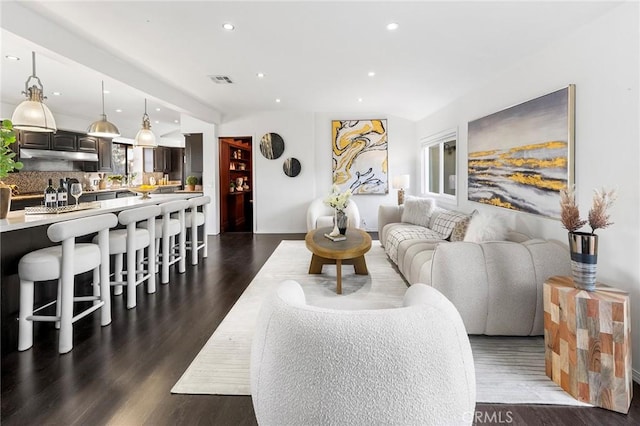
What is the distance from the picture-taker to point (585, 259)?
1976 millimetres

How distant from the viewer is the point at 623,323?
180 centimetres

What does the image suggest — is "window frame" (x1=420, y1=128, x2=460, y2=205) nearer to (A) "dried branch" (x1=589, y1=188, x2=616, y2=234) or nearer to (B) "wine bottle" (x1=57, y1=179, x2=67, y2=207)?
(A) "dried branch" (x1=589, y1=188, x2=616, y2=234)

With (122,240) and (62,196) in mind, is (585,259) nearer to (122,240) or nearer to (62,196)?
(122,240)

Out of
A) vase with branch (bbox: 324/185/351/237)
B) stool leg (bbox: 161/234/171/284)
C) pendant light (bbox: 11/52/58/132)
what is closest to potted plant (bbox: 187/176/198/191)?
stool leg (bbox: 161/234/171/284)

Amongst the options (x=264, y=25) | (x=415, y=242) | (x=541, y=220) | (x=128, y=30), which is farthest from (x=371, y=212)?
(x=128, y=30)

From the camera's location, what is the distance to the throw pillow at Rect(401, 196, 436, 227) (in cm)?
507

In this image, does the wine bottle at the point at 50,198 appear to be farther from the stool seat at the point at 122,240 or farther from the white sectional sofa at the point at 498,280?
the white sectional sofa at the point at 498,280

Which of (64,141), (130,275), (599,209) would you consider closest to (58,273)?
(130,275)

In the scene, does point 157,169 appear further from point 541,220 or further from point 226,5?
point 541,220

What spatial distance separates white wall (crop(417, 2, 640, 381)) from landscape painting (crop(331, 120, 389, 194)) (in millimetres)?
4184

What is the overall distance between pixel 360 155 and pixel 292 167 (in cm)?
149

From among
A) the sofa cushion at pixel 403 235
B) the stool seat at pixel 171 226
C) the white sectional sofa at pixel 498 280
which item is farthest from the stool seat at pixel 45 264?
the sofa cushion at pixel 403 235

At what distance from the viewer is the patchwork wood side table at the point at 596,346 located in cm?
181

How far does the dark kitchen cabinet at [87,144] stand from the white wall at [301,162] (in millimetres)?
2917
